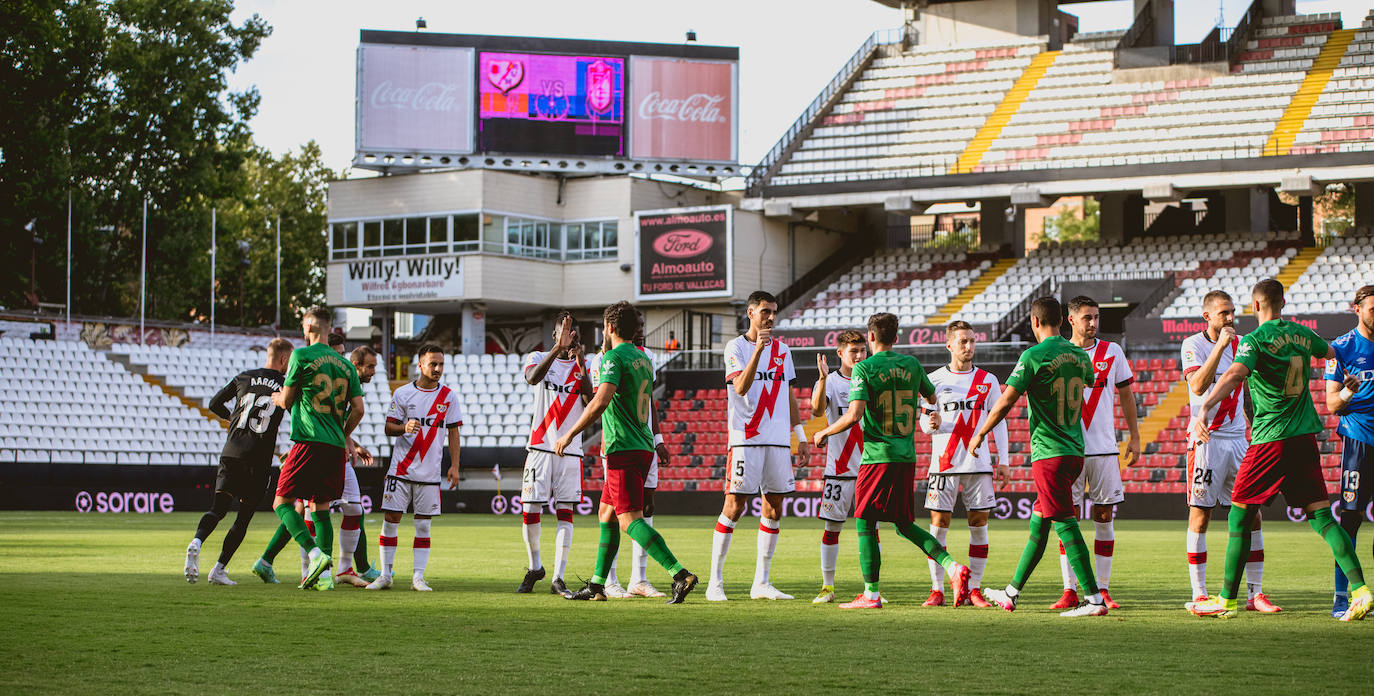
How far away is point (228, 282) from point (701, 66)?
1235 inches

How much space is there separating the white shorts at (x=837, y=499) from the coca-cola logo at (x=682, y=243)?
32578 mm

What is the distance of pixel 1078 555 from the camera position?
34.1ft

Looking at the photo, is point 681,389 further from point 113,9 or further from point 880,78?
point 113,9

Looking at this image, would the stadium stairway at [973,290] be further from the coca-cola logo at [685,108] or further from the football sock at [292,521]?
the football sock at [292,521]

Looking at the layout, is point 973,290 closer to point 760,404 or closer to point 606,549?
point 760,404

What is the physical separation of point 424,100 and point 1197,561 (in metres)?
38.6

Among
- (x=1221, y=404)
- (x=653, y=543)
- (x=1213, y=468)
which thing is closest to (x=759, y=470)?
(x=653, y=543)

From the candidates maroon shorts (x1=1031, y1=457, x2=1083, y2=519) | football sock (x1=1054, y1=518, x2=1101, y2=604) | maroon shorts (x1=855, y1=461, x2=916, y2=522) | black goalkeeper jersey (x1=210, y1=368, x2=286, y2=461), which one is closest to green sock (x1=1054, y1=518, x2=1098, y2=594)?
football sock (x1=1054, y1=518, x2=1101, y2=604)

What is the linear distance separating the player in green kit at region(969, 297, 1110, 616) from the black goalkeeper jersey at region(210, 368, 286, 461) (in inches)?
250

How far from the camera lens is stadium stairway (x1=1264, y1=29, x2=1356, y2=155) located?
41125 mm

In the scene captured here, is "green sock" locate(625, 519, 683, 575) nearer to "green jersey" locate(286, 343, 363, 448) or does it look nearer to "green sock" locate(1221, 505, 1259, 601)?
"green jersey" locate(286, 343, 363, 448)

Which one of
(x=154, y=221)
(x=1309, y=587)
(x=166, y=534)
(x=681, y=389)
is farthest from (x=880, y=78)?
(x=1309, y=587)

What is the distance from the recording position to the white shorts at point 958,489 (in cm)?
1234

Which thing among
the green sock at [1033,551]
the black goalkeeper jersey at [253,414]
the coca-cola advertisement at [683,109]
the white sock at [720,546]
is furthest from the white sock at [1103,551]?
the coca-cola advertisement at [683,109]
